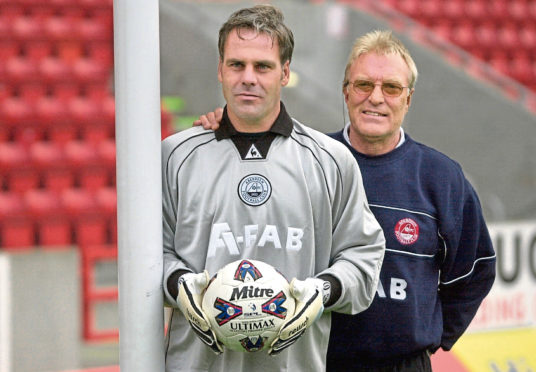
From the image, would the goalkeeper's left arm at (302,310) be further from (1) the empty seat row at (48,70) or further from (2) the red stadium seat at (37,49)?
(2) the red stadium seat at (37,49)

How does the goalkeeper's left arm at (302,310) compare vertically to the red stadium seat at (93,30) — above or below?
below

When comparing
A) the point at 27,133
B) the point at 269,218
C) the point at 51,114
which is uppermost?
the point at 51,114

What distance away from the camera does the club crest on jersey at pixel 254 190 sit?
2.27 m

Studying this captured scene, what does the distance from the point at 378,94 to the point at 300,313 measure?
0.88 metres

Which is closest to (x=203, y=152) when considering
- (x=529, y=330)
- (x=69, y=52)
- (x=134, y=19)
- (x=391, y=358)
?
(x=134, y=19)

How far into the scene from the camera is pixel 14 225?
6.90 m

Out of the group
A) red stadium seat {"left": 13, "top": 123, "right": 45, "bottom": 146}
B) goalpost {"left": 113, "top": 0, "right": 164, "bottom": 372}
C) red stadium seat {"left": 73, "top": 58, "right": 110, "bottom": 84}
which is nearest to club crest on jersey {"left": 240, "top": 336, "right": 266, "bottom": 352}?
goalpost {"left": 113, "top": 0, "right": 164, "bottom": 372}

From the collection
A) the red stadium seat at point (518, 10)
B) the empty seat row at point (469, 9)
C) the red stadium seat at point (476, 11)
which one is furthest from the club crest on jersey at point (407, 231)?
the red stadium seat at point (518, 10)

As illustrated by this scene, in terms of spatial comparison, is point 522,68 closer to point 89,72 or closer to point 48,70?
point 89,72

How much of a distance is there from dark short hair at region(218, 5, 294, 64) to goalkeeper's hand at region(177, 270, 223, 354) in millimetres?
605

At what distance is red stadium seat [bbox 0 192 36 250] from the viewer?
22.6ft

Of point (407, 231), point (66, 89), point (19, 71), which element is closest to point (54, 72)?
point (66, 89)

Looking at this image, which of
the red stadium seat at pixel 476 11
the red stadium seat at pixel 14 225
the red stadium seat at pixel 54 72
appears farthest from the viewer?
the red stadium seat at pixel 476 11

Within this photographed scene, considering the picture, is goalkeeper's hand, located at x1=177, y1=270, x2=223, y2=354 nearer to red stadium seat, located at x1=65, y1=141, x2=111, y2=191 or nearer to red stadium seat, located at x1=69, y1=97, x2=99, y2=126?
red stadium seat, located at x1=65, y1=141, x2=111, y2=191
